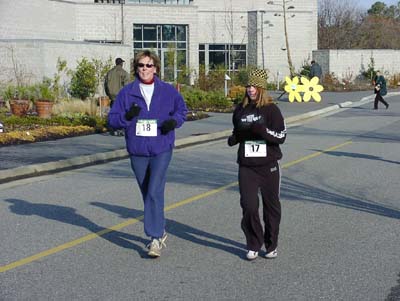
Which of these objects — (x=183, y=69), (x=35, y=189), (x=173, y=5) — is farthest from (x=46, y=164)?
(x=173, y=5)

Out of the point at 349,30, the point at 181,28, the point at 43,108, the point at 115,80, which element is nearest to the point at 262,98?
the point at 115,80

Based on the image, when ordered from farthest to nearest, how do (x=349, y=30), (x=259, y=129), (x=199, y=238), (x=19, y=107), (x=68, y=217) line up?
1. (x=349, y=30)
2. (x=19, y=107)
3. (x=68, y=217)
4. (x=199, y=238)
5. (x=259, y=129)

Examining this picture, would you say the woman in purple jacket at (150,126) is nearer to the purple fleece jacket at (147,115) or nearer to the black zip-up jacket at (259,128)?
the purple fleece jacket at (147,115)

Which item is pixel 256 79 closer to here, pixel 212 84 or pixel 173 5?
pixel 212 84

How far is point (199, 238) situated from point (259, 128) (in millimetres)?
1769

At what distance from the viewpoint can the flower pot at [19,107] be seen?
21.5 meters

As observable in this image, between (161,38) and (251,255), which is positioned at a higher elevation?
(161,38)

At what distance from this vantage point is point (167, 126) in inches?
277

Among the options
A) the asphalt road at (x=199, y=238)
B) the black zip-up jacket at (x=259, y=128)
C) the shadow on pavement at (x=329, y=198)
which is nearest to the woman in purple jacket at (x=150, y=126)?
the asphalt road at (x=199, y=238)

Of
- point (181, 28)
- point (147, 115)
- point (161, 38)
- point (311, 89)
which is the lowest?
point (147, 115)

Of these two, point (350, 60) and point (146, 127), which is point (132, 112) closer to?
point (146, 127)

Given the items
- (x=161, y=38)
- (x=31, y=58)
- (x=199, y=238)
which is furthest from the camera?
(x=161, y=38)

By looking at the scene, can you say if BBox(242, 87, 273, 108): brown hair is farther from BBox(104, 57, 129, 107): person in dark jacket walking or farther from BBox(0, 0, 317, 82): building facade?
BBox(0, 0, 317, 82): building facade

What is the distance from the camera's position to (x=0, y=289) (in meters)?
6.30
